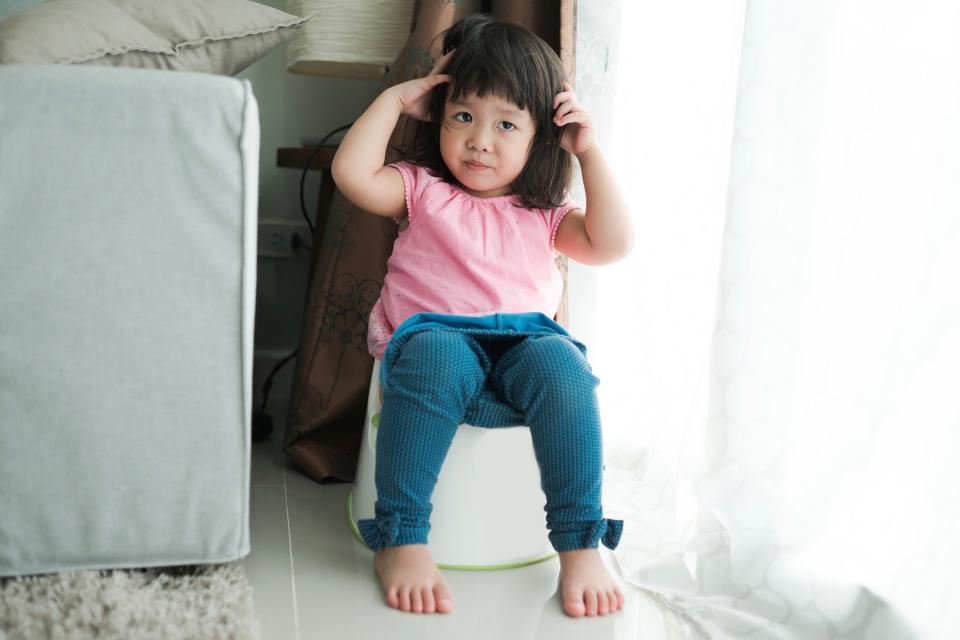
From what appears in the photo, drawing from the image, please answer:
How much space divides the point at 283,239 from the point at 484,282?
0.82 m

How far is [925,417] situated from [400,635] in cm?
63

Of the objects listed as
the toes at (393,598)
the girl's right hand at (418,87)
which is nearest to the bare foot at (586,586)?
the toes at (393,598)

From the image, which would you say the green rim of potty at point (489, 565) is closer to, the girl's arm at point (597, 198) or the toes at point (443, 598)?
the toes at point (443, 598)

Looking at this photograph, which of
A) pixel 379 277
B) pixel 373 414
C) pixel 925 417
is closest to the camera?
pixel 925 417

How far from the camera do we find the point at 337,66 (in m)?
1.65

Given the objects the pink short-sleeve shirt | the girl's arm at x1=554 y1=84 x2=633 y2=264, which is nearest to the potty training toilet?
the pink short-sleeve shirt

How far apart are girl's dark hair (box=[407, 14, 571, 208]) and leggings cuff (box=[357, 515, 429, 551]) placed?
528 millimetres

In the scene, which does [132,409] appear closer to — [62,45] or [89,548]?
[89,548]

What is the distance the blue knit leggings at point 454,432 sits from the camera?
1122 mm

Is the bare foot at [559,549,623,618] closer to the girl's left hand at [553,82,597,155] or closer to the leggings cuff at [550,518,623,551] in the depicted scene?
the leggings cuff at [550,518,623,551]

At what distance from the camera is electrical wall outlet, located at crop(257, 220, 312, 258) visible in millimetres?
1977

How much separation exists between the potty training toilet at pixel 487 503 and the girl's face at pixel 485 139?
0.39 metres

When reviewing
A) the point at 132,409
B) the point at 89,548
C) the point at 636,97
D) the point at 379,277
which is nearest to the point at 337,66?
the point at 379,277

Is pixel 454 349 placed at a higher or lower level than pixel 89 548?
higher
